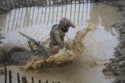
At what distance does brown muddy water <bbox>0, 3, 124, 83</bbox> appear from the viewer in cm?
1155

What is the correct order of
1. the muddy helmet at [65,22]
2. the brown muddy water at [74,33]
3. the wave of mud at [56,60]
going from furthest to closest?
the muddy helmet at [65,22] → the wave of mud at [56,60] → the brown muddy water at [74,33]

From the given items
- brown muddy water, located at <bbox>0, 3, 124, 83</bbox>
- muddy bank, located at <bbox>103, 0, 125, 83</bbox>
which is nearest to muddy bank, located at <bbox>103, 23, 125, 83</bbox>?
muddy bank, located at <bbox>103, 0, 125, 83</bbox>

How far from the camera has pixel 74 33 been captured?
15492 mm

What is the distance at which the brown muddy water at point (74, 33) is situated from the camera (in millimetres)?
11547

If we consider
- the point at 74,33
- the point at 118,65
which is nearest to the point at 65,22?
the point at 118,65

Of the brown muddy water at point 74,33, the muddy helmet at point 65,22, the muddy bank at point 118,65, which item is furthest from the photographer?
the muddy helmet at point 65,22

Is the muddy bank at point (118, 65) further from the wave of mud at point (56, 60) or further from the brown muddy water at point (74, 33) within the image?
the wave of mud at point (56, 60)

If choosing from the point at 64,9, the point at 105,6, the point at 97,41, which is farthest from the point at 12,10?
the point at 97,41

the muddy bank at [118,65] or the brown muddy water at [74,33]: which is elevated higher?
the muddy bank at [118,65]

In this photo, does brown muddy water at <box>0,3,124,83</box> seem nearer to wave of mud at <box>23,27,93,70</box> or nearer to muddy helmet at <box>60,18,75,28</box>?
wave of mud at <box>23,27,93,70</box>

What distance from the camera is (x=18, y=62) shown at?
40.4 feet

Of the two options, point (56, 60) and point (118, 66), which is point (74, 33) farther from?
point (118, 66)

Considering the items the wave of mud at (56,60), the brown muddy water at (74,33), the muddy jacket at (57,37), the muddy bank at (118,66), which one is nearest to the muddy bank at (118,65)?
the muddy bank at (118,66)

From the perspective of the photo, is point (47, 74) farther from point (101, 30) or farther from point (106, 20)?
point (106, 20)
